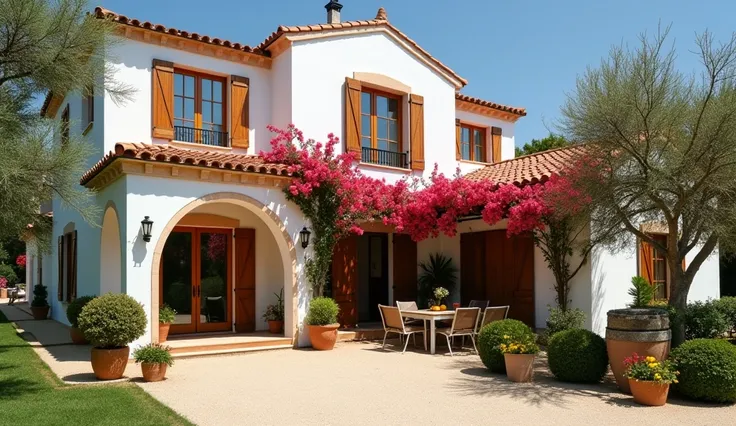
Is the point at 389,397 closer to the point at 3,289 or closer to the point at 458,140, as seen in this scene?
the point at 458,140

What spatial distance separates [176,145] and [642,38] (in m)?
8.87

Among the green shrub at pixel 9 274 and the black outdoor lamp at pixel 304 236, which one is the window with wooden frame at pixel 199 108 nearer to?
the black outdoor lamp at pixel 304 236

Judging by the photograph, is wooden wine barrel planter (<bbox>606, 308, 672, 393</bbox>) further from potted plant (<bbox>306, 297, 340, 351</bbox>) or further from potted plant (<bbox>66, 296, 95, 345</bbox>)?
potted plant (<bbox>66, 296, 95, 345</bbox>)

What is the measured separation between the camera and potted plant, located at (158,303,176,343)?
11.4 metres

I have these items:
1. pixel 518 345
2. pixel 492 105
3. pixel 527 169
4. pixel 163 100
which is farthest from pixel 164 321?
pixel 492 105

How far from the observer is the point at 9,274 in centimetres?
3403

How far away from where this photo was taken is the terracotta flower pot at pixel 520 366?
8188 millimetres

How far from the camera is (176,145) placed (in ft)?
40.2

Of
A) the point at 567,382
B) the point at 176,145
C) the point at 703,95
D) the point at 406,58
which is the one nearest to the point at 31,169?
the point at 176,145

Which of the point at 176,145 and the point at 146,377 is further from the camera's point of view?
the point at 176,145

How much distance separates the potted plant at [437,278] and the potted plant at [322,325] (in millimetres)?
3531

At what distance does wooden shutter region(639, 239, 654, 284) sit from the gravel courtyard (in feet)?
13.8

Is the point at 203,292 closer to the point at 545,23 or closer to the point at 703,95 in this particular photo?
the point at 545,23

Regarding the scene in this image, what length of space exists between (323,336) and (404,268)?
3.89 meters
